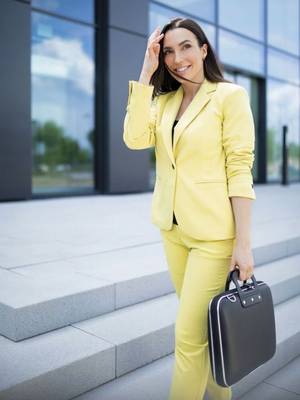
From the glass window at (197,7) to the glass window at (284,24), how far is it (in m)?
2.93

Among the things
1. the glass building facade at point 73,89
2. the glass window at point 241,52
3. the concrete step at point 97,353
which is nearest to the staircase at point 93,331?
the concrete step at point 97,353

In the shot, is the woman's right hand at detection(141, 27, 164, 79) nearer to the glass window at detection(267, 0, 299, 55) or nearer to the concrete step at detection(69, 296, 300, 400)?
the concrete step at detection(69, 296, 300, 400)

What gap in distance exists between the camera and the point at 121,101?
9727 millimetres

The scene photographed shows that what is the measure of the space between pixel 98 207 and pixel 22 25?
3456mm

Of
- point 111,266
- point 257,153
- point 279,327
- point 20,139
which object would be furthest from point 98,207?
point 257,153

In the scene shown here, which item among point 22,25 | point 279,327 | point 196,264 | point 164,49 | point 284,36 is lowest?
point 279,327

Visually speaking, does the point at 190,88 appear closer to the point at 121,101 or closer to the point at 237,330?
the point at 237,330

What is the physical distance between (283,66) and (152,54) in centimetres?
1410

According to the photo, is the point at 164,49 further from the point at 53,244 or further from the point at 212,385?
the point at 53,244

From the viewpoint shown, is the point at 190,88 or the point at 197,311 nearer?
the point at 197,311

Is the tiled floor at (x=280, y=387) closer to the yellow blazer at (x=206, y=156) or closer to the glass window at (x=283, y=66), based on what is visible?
the yellow blazer at (x=206, y=156)

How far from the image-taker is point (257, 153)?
48.3 feet

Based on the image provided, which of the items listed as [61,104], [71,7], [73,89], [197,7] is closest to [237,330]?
[61,104]

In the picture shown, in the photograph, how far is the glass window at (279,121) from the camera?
48.1 ft
